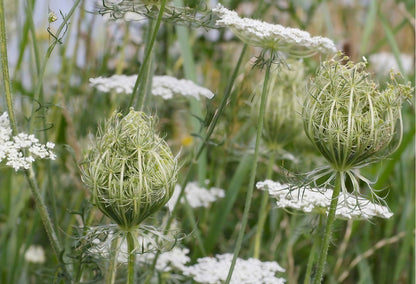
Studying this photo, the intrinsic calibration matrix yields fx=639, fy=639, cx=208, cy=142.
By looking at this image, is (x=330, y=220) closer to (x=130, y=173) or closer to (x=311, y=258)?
(x=311, y=258)

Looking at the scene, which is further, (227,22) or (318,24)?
(318,24)

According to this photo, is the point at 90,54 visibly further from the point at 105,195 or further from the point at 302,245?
the point at 105,195

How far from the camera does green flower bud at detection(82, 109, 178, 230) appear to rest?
1031 mm

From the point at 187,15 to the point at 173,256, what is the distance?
590mm

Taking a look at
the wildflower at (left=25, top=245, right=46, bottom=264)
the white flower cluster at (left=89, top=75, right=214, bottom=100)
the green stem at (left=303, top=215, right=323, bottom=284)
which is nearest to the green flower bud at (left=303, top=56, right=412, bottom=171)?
the green stem at (left=303, top=215, right=323, bottom=284)

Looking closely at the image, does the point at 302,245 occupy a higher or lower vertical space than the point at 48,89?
lower

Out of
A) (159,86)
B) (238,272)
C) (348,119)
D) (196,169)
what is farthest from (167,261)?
(196,169)

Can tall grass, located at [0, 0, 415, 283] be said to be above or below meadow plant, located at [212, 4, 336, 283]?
below

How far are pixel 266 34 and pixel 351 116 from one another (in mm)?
230

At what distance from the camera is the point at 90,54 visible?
217 cm

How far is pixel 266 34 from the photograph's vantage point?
1.17 metres

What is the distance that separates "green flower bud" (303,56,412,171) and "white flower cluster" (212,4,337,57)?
0.13 m

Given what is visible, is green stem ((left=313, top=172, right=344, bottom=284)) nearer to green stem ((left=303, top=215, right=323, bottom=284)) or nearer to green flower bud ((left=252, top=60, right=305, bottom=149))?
green stem ((left=303, top=215, right=323, bottom=284))

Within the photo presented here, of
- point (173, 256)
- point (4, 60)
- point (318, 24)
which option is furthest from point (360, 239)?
point (4, 60)
